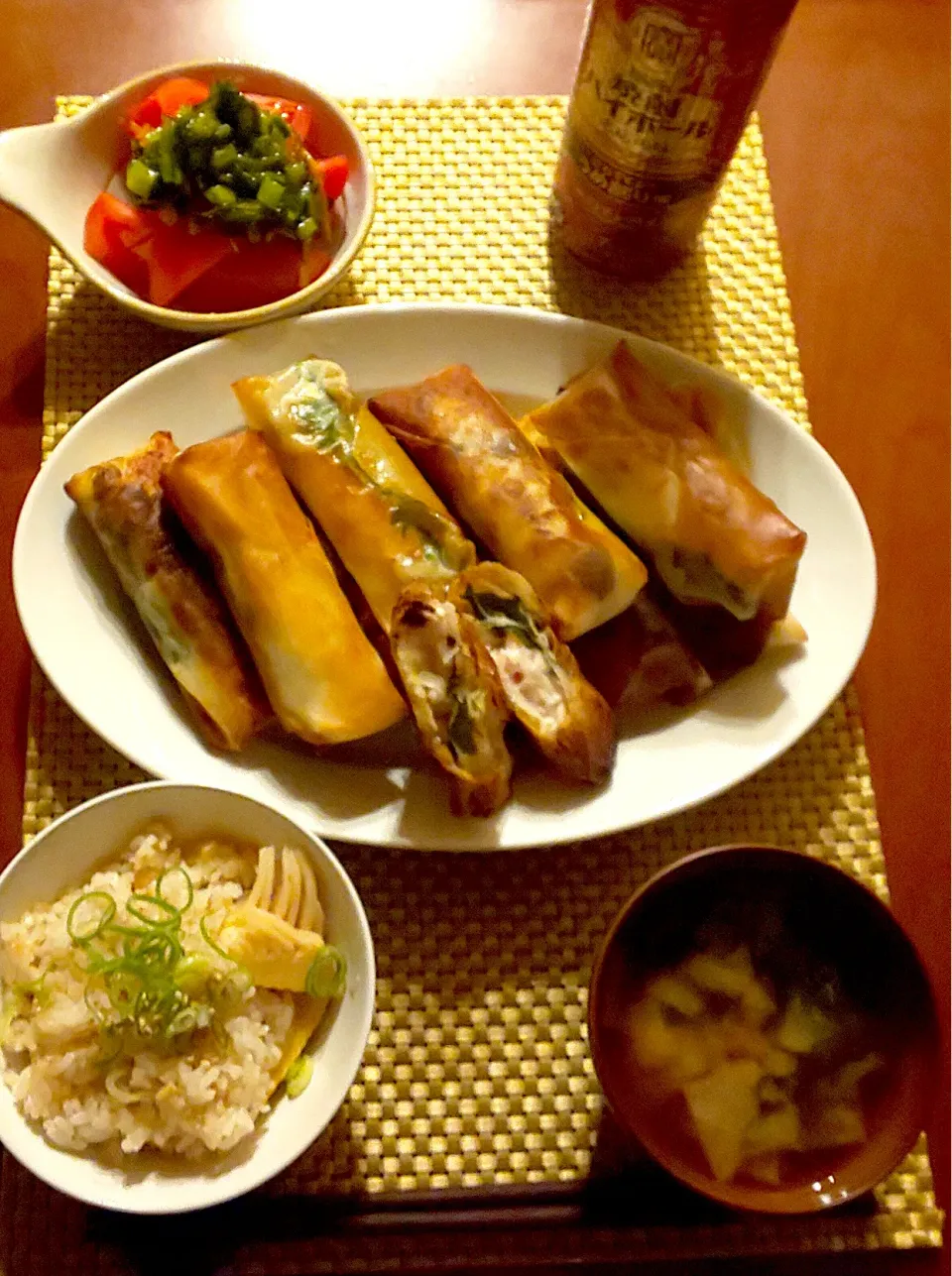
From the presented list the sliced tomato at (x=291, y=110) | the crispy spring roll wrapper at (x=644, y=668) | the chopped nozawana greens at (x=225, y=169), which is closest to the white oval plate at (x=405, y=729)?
the crispy spring roll wrapper at (x=644, y=668)

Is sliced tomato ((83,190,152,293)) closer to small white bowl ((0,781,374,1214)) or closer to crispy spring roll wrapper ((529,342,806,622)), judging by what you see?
crispy spring roll wrapper ((529,342,806,622))

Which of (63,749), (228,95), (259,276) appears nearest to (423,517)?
(259,276)

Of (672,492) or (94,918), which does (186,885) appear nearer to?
(94,918)

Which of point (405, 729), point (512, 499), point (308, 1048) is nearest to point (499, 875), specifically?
point (405, 729)

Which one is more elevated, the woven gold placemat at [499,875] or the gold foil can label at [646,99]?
the gold foil can label at [646,99]

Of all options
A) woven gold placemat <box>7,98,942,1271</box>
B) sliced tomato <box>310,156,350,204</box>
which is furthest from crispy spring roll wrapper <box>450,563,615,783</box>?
sliced tomato <box>310,156,350,204</box>

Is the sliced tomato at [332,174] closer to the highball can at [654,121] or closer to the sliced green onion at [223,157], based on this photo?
the sliced green onion at [223,157]
